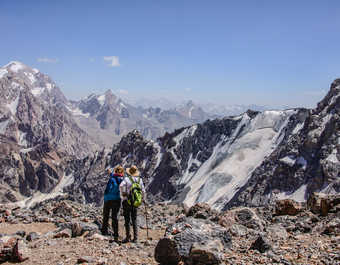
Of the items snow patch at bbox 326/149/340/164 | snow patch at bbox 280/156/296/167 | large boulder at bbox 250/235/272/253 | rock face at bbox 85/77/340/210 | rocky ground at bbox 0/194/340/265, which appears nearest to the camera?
rocky ground at bbox 0/194/340/265

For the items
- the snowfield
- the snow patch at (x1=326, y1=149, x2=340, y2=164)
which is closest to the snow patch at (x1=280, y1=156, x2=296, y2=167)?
the snow patch at (x1=326, y1=149, x2=340, y2=164)

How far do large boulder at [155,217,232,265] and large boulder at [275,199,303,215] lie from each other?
406 inches

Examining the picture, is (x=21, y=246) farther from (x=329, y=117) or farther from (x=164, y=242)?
(x=329, y=117)

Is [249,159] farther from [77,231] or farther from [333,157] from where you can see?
[77,231]

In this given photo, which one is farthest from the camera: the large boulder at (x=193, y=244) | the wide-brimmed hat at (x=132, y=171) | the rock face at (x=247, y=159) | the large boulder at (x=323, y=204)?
the rock face at (x=247, y=159)

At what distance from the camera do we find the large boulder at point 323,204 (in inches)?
735

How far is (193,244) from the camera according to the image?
10.5 m

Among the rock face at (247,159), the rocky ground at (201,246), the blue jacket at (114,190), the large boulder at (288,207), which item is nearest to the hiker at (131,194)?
the blue jacket at (114,190)

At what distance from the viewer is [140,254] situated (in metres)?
12.5

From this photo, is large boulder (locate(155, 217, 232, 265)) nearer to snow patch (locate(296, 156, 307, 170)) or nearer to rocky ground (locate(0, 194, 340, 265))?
rocky ground (locate(0, 194, 340, 265))

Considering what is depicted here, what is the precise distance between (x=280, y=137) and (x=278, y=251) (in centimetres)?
12557

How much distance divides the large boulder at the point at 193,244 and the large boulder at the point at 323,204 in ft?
29.7

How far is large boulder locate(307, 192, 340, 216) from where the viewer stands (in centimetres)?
1868

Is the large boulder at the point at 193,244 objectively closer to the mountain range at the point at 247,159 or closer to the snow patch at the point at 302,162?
the mountain range at the point at 247,159
